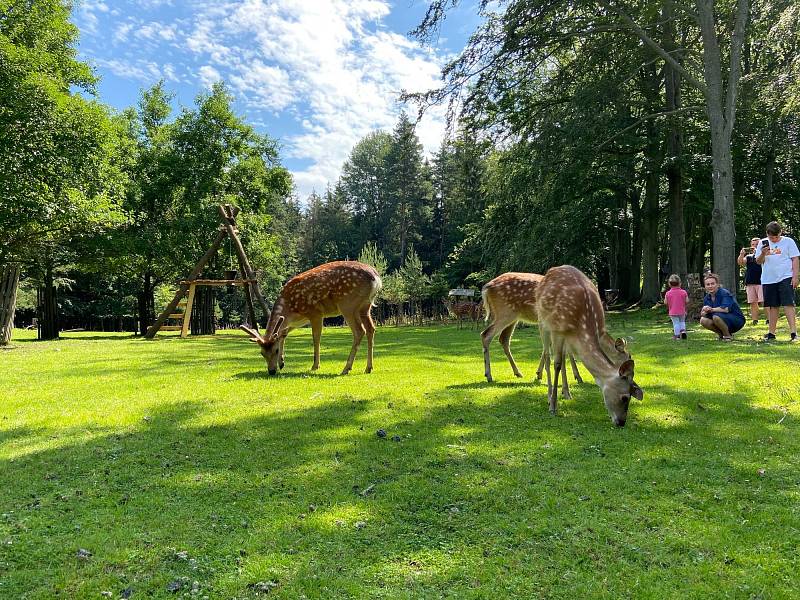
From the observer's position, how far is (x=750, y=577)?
2729mm

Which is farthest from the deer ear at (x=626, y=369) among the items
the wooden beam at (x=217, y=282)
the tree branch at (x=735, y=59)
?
the wooden beam at (x=217, y=282)

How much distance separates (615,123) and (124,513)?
684 inches

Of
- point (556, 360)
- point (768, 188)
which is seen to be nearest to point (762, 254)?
point (556, 360)

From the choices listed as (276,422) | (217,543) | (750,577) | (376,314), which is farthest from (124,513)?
(376,314)

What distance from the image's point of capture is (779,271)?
9.92m

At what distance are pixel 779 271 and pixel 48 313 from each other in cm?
2796

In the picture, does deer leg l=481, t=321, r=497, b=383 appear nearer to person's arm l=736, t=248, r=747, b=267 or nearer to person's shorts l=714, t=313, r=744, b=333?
person's shorts l=714, t=313, r=744, b=333

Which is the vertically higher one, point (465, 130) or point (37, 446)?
point (465, 130)

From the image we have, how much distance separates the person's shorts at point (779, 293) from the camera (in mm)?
9867

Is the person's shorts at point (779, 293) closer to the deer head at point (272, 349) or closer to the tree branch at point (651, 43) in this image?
the tree branch at point (651, 43)

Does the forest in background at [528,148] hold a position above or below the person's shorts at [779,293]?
above

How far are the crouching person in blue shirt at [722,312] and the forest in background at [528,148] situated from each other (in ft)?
8.80

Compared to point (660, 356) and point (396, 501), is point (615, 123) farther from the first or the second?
point (396, 501)

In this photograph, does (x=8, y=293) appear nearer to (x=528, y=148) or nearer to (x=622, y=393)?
(x=528, y=148)
